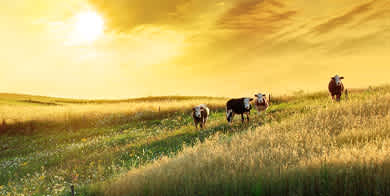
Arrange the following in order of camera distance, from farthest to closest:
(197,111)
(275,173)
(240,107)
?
1. (197,111)
2. (240,107)
3. (275,173)

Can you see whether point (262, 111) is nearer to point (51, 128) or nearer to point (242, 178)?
point (242, 178)

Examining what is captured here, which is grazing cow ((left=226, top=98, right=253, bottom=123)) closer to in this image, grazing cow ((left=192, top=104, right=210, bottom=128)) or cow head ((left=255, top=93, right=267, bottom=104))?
cow head ((left=255, top=93, right=267, bottom=104))

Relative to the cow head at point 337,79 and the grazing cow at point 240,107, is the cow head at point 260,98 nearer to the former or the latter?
the grazing cow at point 240,107

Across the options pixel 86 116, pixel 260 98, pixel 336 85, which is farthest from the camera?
pixel 86 116

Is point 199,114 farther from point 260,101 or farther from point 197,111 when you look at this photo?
point 260,101

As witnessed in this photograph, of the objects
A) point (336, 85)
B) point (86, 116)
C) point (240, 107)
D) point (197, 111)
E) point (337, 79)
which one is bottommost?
point (86, 116)

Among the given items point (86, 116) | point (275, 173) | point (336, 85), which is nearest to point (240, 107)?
point (336, 85)

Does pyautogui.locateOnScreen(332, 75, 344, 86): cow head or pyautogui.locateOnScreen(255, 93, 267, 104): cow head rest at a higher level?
pyautogui.locateOnScreen(332, 75, 344, 86): cow head

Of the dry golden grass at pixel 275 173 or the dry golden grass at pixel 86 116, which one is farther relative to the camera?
the dry golden grass at pixel 86 116

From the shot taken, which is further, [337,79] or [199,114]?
[337,79]

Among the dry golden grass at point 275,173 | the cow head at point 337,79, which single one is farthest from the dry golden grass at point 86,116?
the dry golden grass at point 275,173

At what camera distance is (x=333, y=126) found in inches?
511

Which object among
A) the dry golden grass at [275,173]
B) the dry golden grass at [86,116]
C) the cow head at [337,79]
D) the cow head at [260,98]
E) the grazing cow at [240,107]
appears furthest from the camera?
the dry golden grass at [86,116]

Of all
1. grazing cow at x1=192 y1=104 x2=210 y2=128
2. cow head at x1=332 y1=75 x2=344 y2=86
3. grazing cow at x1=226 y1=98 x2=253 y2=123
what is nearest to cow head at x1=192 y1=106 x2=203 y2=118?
grazing cow at x1=192 y1=104 x2=210 y2=128
